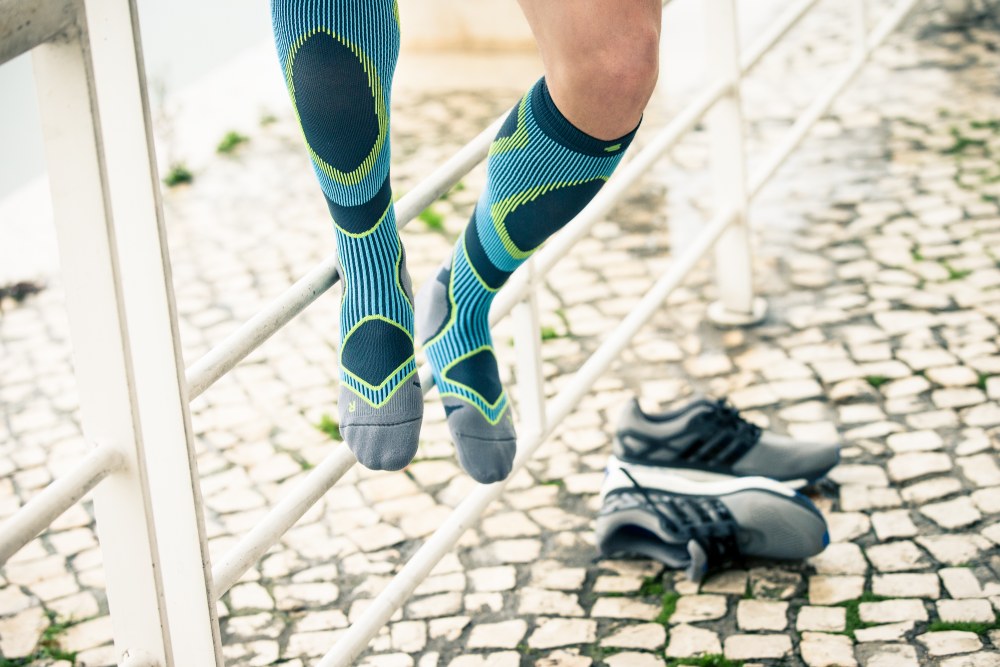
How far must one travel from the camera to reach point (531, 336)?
2127 mm

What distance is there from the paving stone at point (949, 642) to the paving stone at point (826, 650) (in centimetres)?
12

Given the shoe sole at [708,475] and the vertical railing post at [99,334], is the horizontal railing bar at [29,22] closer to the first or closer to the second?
the vertical railing post at [99,334]

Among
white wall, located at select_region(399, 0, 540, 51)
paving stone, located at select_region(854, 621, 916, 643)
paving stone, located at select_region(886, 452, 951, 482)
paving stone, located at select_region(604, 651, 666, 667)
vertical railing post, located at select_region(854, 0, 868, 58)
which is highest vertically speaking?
white wall, located at select_region(399, 0, 540, 51)

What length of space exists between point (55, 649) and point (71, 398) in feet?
3.13

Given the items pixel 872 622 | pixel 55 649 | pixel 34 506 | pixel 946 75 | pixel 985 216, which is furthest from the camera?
pixel 946 75

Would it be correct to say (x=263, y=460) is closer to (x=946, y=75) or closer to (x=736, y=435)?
(x=736, y=435)

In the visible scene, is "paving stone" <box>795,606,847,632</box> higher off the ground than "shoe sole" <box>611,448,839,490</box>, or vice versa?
"shoe sole" <box>611,448,839,490</box>

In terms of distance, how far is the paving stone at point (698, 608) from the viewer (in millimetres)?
2125

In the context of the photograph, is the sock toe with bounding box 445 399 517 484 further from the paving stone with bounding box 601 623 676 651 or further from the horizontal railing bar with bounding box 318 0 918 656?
the paving stone with bounding box 601 623 676 651

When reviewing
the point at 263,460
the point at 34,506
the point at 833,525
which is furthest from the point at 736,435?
the point at 34,506

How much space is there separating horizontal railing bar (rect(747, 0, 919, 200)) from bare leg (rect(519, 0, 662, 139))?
1676mm

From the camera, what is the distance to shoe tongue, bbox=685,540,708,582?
7.08 ft

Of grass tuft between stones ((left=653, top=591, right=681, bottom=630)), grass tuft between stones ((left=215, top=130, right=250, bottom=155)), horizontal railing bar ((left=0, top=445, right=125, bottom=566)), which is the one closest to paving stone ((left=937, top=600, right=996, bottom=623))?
grass tuft between stones ((left=653, top=591, right=681, bottom=630))

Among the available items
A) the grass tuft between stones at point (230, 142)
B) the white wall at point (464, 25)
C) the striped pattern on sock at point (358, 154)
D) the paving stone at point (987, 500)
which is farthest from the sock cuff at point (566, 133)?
the white wall at point (464, 25)
